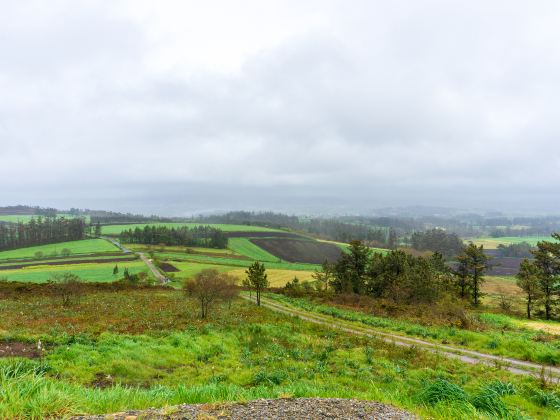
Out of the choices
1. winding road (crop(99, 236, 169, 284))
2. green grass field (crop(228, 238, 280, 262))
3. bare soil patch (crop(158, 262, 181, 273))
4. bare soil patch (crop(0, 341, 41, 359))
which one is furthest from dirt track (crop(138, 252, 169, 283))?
bare soil patch (crop(0, 341, 41, 359))

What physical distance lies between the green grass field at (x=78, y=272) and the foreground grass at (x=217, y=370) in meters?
45.1

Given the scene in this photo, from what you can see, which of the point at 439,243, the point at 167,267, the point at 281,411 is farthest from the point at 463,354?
the point at 439,243

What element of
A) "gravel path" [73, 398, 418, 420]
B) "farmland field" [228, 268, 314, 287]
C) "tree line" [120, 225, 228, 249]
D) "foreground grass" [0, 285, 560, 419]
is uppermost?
"gravel path" [73, 398, 418, 420]

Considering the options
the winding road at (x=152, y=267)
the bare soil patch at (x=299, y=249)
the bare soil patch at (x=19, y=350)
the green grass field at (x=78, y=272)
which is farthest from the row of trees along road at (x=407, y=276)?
the bare soil patch at (x=299, y=249)

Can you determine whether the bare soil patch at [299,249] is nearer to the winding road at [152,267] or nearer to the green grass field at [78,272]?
the winding road at [152,267]

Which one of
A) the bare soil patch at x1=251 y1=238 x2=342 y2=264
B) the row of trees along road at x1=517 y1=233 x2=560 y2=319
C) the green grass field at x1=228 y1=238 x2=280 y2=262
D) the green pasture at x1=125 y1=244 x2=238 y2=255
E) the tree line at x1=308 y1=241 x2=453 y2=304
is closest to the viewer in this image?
the tree line at x1=308 y1=241 x2=453 y2=304

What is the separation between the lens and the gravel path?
5.69m

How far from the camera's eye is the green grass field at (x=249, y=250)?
392 ft

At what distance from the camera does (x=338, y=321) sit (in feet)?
102

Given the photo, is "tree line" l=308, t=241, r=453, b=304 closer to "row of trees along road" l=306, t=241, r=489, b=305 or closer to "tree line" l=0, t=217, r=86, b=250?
"row of trees along road" l=306, t=241, r=489, b=305

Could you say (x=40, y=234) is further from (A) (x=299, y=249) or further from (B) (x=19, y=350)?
(B) (x=19, y=350)

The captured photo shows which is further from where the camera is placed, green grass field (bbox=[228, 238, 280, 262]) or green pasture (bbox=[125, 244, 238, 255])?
green grass field (bbox=[228, 238, 280, 262])

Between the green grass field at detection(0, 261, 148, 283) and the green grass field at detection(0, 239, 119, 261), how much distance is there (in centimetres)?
2436

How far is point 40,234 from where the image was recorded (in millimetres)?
130125
